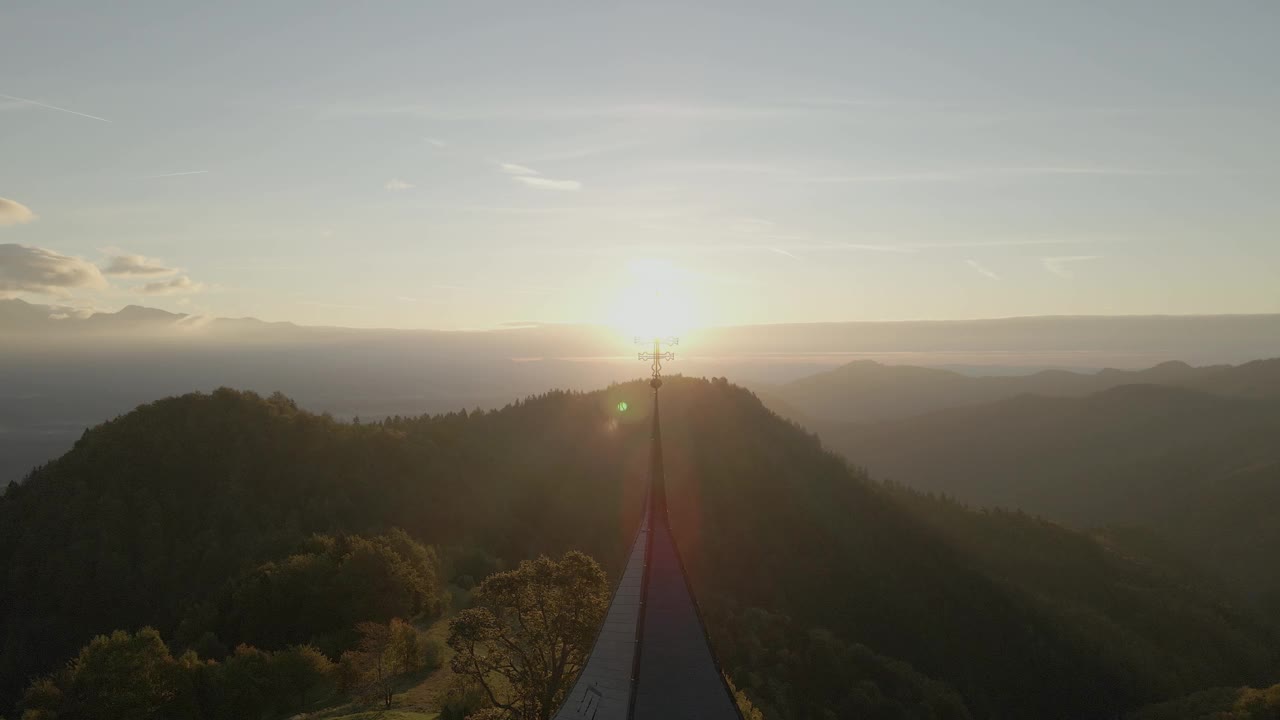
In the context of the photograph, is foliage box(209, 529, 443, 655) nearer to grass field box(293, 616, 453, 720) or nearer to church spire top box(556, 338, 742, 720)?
grass field box(293, 616, 453, 720)

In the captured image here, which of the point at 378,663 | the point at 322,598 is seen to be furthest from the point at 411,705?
the point at 322,598

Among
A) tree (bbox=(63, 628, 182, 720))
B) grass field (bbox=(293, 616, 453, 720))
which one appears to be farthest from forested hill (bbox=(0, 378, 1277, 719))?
grass field (bbox=(293, 616, 453, 720))

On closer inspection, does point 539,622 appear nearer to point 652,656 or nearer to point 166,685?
point 652,656

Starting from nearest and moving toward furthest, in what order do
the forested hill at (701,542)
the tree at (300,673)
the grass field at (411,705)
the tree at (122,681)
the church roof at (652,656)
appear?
the church roof at (652,656), the grass field at (411,705), the tree at (122,681), the tree at (300,673), the forested hill at (701,542)

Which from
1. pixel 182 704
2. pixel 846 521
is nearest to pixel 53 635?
pixel 182 704

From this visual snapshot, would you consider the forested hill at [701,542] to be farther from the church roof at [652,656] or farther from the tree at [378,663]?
the church roof at [652,656]

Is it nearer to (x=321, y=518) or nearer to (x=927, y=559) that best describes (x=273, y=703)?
(x=321, y=518)

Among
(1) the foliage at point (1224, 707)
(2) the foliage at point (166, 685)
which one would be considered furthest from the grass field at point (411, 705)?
(1) the foliage at point (1224, 707)
